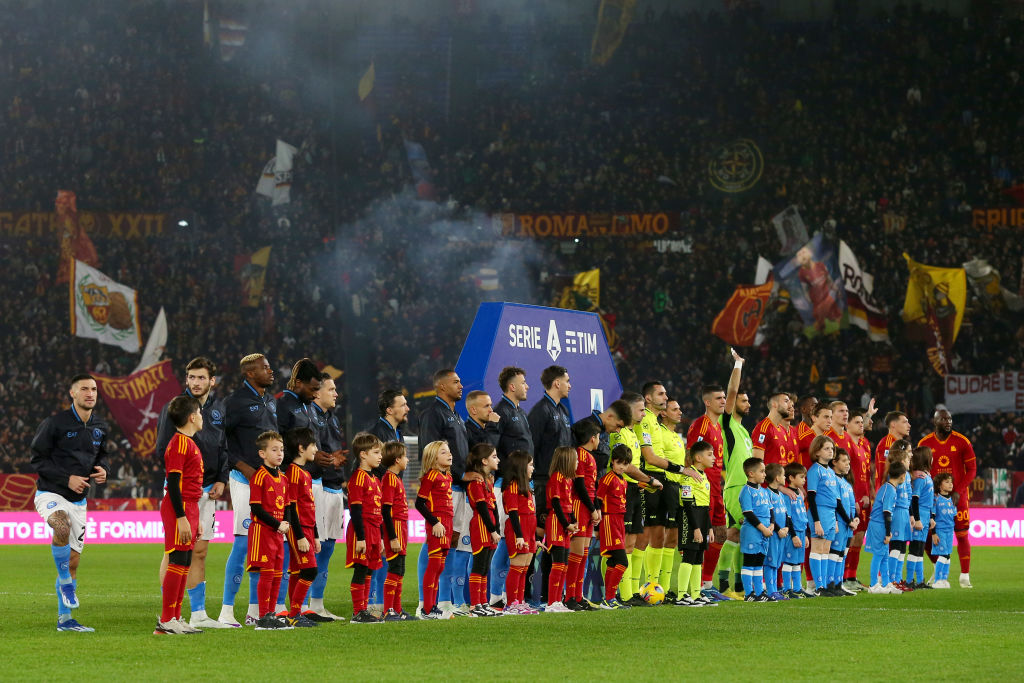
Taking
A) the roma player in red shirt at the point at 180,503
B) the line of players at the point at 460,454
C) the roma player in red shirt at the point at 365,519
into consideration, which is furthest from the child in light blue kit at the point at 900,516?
the roma player in red shirt at the point at 180,503

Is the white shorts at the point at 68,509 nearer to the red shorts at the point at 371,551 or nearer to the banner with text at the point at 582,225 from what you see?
the red shorts at the point at 371,551

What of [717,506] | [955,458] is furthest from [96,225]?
[717,506]

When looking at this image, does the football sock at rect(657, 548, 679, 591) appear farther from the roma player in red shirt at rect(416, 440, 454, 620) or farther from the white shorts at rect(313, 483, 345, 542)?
the white shorts at rect(313, 483, 345, 542)

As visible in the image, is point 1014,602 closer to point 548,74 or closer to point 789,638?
point 789,638

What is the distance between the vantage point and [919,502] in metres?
15.8

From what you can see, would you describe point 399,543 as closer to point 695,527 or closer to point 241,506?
point 241,506

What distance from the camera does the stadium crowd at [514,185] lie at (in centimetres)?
3488

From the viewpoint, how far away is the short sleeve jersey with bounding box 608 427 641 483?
43.1ft

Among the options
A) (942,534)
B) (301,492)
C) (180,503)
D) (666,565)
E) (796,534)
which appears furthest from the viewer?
(942,534)

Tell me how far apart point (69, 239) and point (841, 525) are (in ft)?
86.7

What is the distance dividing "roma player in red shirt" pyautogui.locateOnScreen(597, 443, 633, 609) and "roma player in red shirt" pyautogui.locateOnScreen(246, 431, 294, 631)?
347cm

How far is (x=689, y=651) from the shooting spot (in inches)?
354

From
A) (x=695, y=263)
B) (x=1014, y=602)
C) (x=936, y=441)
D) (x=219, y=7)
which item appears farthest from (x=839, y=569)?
(x=219, y=7)

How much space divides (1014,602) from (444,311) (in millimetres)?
24206
